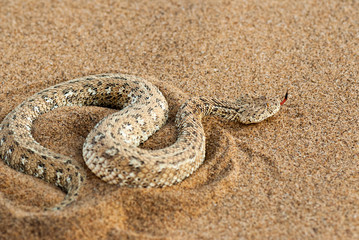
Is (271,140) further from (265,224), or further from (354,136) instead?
(265,224)

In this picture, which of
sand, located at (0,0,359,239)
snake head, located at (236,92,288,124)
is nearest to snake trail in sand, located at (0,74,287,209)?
snake head, located at (236,92,288,124)

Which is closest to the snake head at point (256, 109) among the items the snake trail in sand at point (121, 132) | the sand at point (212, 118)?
the snake trail in sand at point (121, 132)

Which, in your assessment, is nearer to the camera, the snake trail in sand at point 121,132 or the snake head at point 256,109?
the snake trail in sand at point 121,132

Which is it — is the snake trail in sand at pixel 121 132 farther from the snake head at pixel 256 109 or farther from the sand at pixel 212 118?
the sand at pixel 212 118

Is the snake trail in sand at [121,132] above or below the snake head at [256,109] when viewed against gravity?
above

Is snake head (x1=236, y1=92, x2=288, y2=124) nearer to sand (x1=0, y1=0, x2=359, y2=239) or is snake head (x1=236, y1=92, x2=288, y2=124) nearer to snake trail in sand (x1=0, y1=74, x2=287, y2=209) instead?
snake trail in sand (x1=0, y1=74, x2=287, y2=209)

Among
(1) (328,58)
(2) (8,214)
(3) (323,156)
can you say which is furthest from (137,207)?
(1) (328,58)

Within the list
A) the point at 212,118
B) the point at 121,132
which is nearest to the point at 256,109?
the point at 212,118
